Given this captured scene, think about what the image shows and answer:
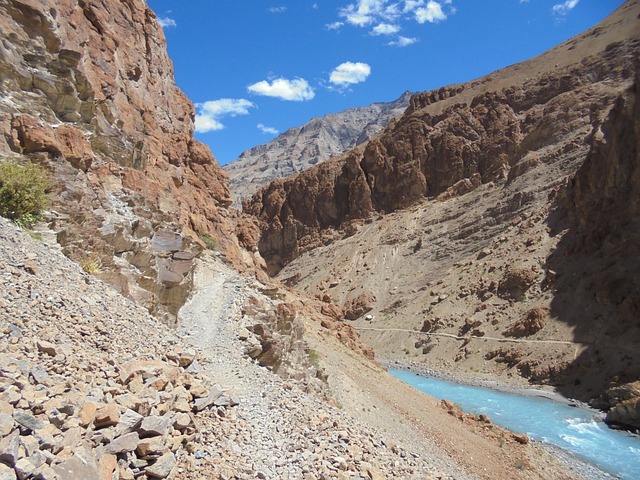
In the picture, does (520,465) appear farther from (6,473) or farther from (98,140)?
(98,140)

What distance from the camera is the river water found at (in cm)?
2217

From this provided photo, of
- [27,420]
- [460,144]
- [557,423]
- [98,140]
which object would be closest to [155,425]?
[27,420]

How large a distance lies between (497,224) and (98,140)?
51.5 m

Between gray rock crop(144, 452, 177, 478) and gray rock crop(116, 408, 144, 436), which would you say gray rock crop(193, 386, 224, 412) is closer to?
gray rock crop(144, 452, 177, 478)

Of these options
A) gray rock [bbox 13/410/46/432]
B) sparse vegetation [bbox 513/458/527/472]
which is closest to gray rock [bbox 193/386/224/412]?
gray rock [bbox 13/410/46/432]

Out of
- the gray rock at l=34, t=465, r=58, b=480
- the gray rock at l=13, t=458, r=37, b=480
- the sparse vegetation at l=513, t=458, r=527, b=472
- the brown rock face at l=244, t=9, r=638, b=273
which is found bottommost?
the sparse vegetation at l=513, t=458, r=527, b=472

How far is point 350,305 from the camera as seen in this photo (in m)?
61.8

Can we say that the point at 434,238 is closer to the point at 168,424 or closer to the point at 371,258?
the point at 371,258

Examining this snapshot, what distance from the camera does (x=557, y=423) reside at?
27.7 metres

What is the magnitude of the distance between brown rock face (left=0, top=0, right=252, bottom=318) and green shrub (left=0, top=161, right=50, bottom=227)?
652mm

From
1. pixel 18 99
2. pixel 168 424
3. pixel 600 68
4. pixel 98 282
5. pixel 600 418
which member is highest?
pixel 600 68

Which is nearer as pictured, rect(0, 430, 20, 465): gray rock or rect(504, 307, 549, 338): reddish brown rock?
rect(0, 430, 20, 465): gray rock

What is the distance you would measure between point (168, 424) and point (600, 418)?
3043 cm

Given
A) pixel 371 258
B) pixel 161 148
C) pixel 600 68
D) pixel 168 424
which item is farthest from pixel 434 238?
pixel 168 424
